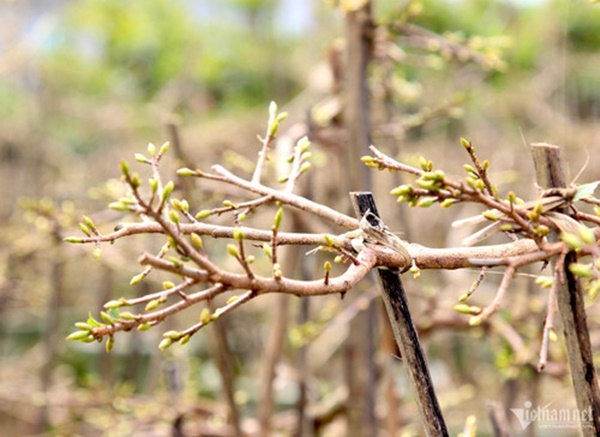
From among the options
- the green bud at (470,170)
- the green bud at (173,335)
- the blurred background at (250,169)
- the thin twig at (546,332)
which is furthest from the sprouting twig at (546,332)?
the blurred background at (250,169)

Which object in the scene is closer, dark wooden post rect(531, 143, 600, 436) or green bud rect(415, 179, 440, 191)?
green bud rect(415, 179, 440, 191)

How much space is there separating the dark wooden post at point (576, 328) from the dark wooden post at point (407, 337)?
0.45ft

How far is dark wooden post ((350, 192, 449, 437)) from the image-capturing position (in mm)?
618

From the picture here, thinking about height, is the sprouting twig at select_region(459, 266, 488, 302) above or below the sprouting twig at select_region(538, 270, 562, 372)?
above

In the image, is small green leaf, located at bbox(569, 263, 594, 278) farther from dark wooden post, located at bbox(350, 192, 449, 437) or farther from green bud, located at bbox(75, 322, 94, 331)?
green bud, located at bbox(75, 322, 94, 331)

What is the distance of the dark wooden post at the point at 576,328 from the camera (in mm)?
638

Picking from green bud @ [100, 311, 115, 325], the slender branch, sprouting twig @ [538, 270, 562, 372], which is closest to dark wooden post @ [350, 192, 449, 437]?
the slender branch

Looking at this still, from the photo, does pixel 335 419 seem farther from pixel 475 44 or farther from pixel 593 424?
pixel 593 424

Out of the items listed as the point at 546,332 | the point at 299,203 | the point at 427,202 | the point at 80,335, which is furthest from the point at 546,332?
the point at 80,335

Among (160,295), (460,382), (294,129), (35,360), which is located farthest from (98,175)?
(160,295)

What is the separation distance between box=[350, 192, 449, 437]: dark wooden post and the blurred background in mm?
432

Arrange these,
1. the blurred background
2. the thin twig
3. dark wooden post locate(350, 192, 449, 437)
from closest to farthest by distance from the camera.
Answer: the thin twig → dark wooden post locate(350, 192, 449, 437) → the blurred background

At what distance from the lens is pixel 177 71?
8320 millimetres

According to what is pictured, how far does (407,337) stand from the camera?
2.04 ft
